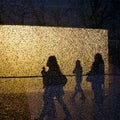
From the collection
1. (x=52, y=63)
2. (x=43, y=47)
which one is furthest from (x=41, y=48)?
(x=52, y=63)

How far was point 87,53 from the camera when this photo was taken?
10531 millimetres

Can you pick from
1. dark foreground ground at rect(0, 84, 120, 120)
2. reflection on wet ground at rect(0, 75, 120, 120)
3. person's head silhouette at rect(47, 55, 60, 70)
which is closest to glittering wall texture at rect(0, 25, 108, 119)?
person's head silhouette at rect(47, 55, 60, 70)

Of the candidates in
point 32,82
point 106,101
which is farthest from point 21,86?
point 106,101

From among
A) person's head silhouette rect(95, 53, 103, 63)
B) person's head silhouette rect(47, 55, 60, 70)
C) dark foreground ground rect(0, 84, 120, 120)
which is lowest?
dark foreground ground rect(0, 84, 120, 120)

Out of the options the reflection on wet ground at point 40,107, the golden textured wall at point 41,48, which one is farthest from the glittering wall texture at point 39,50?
the reflection on wet ground at point 40,107

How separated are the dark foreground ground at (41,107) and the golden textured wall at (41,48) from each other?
871 millimetres

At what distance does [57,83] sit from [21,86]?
104 cm

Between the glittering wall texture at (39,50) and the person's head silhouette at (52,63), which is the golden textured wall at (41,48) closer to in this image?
the glittering wall texture at (39,50)

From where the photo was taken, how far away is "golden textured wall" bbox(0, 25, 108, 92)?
9469 mm

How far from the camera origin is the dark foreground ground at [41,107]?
→ 6543 millimetres

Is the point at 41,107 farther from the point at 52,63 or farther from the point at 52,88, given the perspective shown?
the point at 52,63

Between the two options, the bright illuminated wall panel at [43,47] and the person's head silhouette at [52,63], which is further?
the person's head silhouette at [52,63]

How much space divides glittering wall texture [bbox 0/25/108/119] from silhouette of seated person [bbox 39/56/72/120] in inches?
6.9

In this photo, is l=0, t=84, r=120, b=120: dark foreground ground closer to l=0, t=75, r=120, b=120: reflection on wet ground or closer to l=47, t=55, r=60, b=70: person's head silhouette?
l=0, t=75, r=120, b=120: reflection on wet ground
